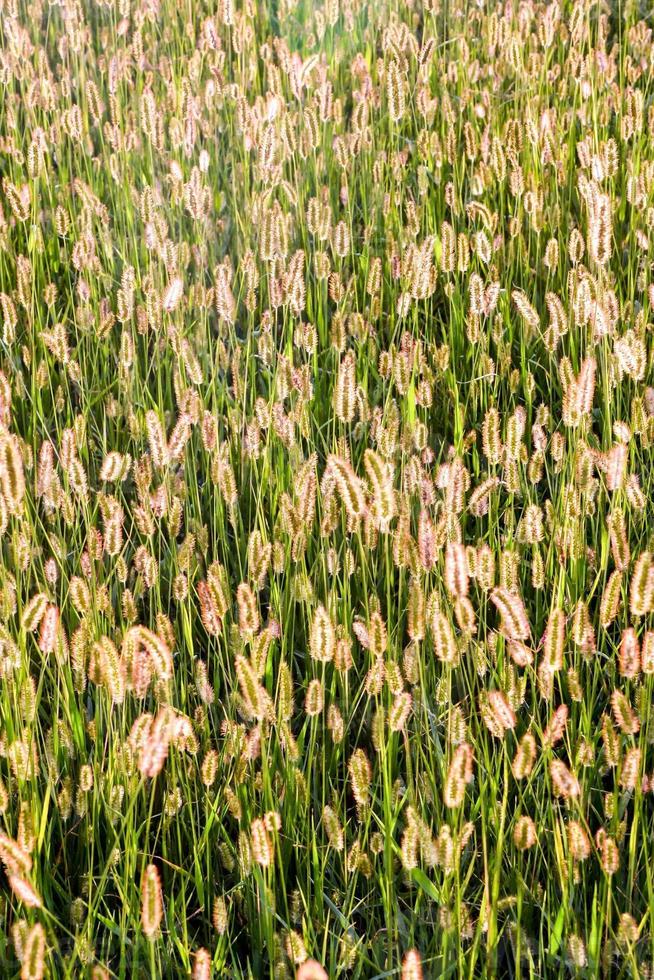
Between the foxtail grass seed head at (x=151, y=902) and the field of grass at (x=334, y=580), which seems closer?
the foxtail grass seed head at (x=151, y=902)

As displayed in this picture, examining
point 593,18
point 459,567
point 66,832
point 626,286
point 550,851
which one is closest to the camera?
point 459,567

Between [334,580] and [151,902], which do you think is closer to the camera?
[151,902]

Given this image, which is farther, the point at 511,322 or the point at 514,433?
the point at 511,322

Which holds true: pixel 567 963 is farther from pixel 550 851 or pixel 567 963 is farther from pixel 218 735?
pixel 218 735

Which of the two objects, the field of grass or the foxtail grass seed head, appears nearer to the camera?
the foxtail grass seed head

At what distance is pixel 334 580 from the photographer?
149 centimetres

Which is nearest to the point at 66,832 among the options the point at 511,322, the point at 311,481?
the point at 311,481

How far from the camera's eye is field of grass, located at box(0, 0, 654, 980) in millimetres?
1229

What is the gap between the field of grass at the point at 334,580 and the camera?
123 cm

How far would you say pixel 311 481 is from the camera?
1541 millimetres

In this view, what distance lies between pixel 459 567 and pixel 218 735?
23.0 inches

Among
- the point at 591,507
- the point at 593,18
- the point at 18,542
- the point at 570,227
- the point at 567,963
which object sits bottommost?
the point at 567,963

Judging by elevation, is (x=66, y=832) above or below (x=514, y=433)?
below

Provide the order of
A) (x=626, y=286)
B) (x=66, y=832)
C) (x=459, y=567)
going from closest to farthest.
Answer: (x=459, y=567), (x=66, y=832), (x=626, y=286)
